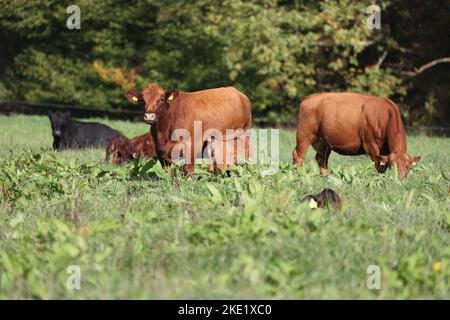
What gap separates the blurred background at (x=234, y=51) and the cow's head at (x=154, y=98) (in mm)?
15388

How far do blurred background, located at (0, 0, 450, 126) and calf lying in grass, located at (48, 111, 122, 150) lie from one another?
895 cm

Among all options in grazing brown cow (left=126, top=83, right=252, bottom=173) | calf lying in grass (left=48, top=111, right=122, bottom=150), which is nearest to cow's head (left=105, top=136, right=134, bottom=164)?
calf lying in grass (left=48, top=111, right=122, bottom=150)

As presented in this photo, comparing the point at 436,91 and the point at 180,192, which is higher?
the point at 436,91

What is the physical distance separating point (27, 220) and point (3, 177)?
8.11 ft

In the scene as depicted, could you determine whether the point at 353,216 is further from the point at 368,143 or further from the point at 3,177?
the point at 368,143

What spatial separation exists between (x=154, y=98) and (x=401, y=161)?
3518mm

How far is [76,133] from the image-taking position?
1883 centimetres

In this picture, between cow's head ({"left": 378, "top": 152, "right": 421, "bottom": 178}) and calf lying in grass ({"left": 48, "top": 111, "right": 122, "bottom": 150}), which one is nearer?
Result: cow's head ({"left": 378, "top": 152, "right": 421, "bottom": 178})

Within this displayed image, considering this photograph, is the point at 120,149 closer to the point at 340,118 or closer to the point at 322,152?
the point at 322,152

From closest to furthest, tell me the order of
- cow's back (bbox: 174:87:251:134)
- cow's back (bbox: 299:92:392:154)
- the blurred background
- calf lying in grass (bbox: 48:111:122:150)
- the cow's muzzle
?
1. the cow's muzzle
2. cow's back (bbox: 174:87:251:134)
3. cow's back (bbox: 299:92:392:154)
4. calf lying in grass (bbox: 48:111:122:150)
5. the blurred background

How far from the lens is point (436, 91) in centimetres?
2942

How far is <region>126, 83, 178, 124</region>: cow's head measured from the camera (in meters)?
11.1

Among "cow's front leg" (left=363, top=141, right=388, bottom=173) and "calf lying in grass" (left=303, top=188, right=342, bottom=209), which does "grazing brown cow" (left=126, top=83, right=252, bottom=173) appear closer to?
"cow's front leg" (left=363, top=141, right=388, bottom=173)

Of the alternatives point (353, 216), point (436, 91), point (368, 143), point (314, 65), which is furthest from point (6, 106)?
point (353, 216)
